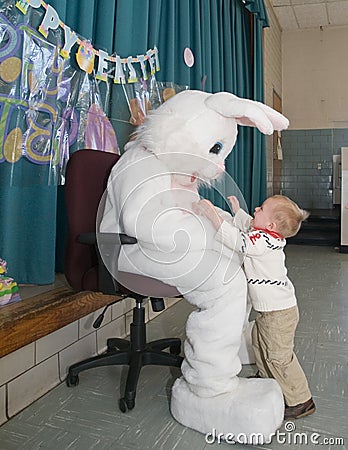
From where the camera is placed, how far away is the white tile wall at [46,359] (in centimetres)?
161

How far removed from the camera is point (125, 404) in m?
1.66

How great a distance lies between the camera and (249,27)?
202 inches

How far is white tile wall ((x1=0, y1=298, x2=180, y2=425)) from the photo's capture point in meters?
1.61

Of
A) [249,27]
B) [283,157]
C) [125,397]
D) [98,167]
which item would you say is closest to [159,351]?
[125,397]

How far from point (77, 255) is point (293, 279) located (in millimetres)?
2497

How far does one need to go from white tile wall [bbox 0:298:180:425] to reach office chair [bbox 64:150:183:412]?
8 cm

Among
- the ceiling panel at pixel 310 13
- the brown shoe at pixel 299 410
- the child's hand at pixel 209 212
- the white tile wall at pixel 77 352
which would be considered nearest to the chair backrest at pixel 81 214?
the white tile wall at pixel 77 352

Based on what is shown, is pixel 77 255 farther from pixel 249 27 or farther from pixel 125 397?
pixel 249 27

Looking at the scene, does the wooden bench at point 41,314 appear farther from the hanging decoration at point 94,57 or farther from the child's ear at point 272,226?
the hanging decoration at point 94,57

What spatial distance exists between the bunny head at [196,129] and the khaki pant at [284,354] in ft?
1.82

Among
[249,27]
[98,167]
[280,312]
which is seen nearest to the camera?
[280,312]

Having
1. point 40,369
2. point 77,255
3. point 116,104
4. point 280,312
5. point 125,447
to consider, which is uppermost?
point 116,104

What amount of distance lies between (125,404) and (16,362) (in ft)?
1.34

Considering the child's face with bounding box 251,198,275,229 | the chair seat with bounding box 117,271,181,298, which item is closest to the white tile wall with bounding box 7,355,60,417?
the chair seat with bounding box 117,271,181,298
